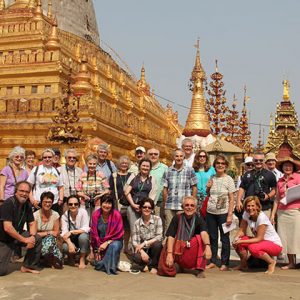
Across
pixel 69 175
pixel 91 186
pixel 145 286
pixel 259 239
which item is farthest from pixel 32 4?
pixel 145 286

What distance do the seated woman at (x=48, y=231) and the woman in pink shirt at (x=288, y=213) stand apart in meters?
3.09

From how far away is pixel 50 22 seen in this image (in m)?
23.9

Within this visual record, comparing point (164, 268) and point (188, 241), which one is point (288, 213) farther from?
point (164, 268)

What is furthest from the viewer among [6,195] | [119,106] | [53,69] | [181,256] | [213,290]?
[119,106]

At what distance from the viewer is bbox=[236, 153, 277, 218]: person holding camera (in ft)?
23.1

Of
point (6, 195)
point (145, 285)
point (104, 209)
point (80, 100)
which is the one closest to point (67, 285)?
point (145, 285)

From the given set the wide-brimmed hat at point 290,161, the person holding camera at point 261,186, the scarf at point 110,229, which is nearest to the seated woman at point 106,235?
the scarf at point 110,229

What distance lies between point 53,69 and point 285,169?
51.8 ft

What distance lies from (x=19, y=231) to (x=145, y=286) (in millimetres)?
1889

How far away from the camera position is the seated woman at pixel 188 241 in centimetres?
608

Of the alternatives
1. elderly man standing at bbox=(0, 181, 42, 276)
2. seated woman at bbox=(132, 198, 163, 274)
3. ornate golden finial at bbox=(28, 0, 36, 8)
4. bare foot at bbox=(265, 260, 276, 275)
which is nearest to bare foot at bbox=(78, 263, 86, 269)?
elderly man standing at bbox=(0, 181, 42, 276)

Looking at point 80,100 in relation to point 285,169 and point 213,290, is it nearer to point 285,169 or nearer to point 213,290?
→ point 285,169

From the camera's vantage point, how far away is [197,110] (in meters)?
33.0

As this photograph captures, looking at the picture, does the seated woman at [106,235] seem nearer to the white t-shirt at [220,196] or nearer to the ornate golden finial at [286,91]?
the white t-shirt at [220,196]
